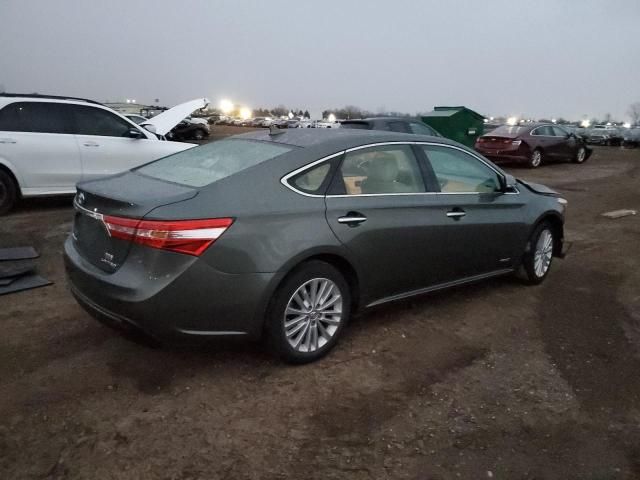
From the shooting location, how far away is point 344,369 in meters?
3.39

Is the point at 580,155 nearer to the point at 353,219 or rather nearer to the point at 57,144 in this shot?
the point at 57,144

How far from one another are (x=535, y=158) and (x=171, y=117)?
449 inches

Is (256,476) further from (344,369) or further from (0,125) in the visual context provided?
(0,125)

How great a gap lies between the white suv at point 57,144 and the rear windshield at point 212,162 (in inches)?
181

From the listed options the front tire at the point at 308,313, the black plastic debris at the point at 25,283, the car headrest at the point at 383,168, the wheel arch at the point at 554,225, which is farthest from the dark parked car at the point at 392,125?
the front tire at the point at 308,313

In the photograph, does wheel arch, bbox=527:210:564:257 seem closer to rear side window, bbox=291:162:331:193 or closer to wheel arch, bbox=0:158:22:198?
rear side window, bbox=291:162:331:193

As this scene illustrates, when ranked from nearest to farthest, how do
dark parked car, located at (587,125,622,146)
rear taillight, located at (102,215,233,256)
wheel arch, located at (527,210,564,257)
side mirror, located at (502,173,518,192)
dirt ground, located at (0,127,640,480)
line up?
dirt ground, located at (0,127,640,480) < rear taillight, located at (102,215,233,256) < side mirror, located at (502,173,518,192) < wheel arch, located at (527,210,564,257) < dark parked car, located at (587,125,622,146)

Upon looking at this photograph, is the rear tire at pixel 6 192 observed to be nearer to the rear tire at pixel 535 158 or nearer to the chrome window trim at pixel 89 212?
the chrome window trim at pixel 89 212

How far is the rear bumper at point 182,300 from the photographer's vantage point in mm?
2830

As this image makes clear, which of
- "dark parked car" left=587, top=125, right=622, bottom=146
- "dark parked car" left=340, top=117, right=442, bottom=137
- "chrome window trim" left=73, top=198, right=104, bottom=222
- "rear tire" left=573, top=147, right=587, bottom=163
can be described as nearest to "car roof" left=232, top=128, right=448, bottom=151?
"chrome window trim" left=73, top=198, right=104, bottom=222

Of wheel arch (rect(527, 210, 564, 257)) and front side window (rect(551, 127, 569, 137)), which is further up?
front side window (rect(551, 127, 569, 137))

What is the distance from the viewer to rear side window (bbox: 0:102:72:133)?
7.39 meters

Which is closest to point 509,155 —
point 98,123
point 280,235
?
point 98,123

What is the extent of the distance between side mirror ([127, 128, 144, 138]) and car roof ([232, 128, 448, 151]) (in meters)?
4.92
